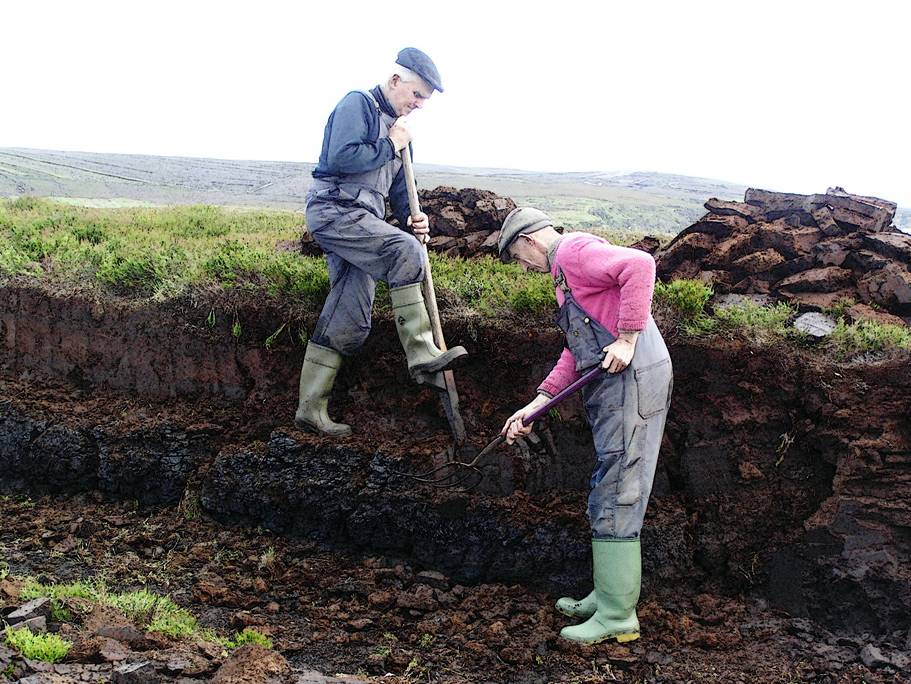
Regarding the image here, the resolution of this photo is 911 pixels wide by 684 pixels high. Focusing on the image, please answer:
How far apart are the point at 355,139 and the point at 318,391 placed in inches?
67.8

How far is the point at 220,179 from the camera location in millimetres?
20812

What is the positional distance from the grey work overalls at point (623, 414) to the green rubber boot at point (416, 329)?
3.63 ft

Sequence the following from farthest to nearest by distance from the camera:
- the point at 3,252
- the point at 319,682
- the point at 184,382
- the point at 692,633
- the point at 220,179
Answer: the point at 220,179 → the point at 3,252 → the point at 184,382 → the point at 692,633 → the point at 319,682

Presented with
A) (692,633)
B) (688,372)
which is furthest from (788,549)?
(688,372)

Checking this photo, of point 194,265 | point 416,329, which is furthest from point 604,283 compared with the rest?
point 194,265

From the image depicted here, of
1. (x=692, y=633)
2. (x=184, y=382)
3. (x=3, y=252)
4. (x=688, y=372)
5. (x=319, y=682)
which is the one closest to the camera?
(x=319, y=682)

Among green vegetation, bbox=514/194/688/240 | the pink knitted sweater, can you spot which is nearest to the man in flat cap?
the pink knitted sweater

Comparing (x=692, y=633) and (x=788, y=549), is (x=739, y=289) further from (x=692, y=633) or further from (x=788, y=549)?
(x=692, y=633)

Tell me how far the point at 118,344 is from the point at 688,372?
4.54 metres

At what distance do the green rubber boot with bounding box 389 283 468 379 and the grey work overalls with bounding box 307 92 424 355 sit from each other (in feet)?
0.25

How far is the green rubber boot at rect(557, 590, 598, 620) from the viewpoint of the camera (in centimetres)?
498

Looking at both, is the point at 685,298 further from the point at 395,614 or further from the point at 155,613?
the point at 155,613

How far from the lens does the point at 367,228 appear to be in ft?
17.8

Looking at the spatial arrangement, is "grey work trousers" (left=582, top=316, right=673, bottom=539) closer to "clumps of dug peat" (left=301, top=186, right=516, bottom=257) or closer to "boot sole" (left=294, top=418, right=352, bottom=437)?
"boot sole" (left=294, top=418, right=352, bottom=437)
